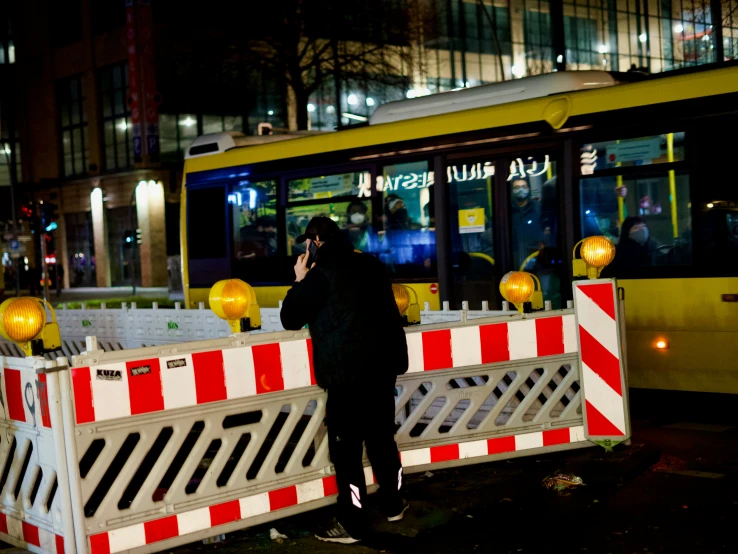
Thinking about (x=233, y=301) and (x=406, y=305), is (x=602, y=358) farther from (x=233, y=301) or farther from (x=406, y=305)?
(x=233, y=301)

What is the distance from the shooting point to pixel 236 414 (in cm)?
634

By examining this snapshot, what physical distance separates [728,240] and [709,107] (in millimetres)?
1297

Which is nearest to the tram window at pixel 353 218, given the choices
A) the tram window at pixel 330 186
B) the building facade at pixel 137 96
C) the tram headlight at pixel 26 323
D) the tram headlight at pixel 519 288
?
the tram window at pixel 330 186

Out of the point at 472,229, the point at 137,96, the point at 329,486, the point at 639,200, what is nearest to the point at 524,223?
the point at 472,229

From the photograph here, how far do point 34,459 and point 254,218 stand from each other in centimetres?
905

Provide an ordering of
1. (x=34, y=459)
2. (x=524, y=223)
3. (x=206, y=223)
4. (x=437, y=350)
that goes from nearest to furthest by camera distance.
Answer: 1. (x=34, y=459)
2. (x=437, y=350)
3. (x=524, y=223)
4. (x=206, y=223)

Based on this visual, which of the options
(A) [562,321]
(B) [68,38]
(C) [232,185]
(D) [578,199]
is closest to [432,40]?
(B) [68,38]

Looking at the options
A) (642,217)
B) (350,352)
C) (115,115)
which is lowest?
(350,352)

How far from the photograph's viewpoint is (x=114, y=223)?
154ft

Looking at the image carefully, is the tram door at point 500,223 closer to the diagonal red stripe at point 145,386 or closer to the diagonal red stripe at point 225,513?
the diagonal red stripe at point 225,513

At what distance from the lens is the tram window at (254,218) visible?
13.9 m

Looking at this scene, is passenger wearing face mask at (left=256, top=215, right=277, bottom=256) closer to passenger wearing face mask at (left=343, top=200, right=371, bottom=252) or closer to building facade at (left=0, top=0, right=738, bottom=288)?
passenger wearing face mask at (left=343, top=200, right=371, bottom=252)

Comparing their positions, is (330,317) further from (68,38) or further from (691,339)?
(68,38)

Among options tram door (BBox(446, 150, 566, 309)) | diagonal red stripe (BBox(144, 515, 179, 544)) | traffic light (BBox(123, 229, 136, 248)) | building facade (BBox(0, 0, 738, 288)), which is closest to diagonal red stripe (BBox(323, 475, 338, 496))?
diagonal red stripe (BBox(144, 515, 179, 544))
